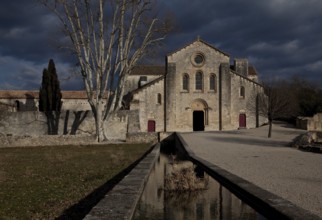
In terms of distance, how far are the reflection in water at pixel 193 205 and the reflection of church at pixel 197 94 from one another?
32780 millimetres

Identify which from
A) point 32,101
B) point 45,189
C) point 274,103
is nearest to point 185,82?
point 274,103

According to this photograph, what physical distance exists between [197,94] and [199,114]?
98.4 inches

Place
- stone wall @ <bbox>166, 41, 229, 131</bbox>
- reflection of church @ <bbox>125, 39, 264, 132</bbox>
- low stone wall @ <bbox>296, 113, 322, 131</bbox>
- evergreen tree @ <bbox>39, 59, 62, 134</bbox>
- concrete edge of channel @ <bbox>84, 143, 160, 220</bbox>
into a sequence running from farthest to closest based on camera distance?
stone wall @ <bbox>166, 41, 229, 131</bbox>
reflection of church @ <bbox>125, 39, 264, 132</bbox>
evergreen tree @ <bbox>39, 59, 62, 134</bbox>
low stone wall @ <bbox>296, 113, 322, 131</bbox>
concrete edge of channel @ <bbox>84, 143, 160, 220</bbox>

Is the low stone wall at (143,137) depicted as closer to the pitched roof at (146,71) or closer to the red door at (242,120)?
the red door at (242,120)

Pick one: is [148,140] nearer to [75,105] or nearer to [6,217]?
[75,105]

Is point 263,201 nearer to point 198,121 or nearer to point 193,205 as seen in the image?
point 193,205

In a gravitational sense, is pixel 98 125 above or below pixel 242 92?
below

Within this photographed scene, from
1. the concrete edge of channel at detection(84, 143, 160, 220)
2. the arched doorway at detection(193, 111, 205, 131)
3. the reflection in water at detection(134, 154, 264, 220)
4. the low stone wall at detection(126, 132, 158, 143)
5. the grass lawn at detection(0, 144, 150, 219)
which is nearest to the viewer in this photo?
the concrete edge of channel at detection(84, 143, 160, 220)

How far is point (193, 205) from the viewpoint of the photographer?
7.17 meters

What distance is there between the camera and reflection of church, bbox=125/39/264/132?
41.6 metres

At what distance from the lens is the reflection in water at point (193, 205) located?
635 centimetres

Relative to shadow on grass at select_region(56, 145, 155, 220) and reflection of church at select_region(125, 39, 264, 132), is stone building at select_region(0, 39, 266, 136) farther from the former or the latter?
shadow on grass at select_region(56, 145, 155, 220)

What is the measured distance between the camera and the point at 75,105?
50938 mm

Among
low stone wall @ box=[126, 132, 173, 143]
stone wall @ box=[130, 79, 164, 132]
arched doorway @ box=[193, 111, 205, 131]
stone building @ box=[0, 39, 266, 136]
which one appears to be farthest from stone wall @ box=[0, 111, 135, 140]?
arched doorway @ box=[193, 111, 205, 131]
